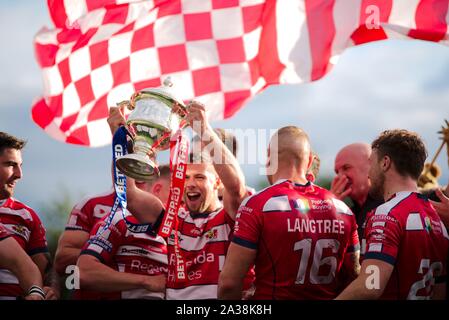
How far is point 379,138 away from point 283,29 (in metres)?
2.25

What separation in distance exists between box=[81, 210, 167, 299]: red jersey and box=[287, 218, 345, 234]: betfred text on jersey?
140 centimetres

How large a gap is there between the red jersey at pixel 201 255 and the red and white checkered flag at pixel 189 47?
1.82 m

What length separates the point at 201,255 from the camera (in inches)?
209

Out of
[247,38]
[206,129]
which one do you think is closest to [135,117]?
[206,129]

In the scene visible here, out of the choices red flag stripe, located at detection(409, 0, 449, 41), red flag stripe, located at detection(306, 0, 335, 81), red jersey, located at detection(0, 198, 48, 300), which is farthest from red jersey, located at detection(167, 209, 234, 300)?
red flag stripe, located at detection(409, 0, 449, 41)

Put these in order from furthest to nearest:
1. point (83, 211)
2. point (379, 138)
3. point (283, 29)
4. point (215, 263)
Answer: point (283, 29) → point (83, 211) → point (215, 263) → point (379, 138)

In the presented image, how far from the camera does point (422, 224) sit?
14.7 ft

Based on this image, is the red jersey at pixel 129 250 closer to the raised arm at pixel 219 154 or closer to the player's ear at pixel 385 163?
the raised arm at pixel 219 154

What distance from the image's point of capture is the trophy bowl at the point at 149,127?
4.83 meters

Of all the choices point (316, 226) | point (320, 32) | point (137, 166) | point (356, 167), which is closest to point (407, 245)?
point (316, 226)

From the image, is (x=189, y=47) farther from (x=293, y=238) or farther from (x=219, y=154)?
(x=293, y=238)

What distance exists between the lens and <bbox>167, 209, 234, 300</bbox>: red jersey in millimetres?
5227

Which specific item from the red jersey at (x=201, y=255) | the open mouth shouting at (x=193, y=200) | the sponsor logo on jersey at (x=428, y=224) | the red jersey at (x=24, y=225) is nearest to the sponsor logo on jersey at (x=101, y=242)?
the red jersey at (x=201, y=255)
